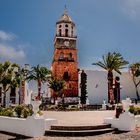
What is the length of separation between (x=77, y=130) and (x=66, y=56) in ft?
138

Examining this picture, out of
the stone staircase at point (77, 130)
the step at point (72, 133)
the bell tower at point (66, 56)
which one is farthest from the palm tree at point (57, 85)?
the step at point (72, 133)

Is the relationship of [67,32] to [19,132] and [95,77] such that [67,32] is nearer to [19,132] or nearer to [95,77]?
[95,77]

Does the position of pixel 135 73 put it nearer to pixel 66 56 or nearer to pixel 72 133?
pixel 66 56

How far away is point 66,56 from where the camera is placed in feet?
179

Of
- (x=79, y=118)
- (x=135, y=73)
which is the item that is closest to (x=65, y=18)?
(x=135, y=73)

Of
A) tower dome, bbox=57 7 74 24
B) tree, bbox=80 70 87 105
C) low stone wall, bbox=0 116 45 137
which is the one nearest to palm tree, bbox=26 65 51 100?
tree, bbox=80 70 87 105

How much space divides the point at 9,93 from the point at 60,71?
51.6 feet

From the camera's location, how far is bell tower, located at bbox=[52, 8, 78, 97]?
173ft

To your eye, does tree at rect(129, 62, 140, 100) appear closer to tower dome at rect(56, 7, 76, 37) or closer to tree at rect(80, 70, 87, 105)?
tree at rect(80, 70, 87, 105)

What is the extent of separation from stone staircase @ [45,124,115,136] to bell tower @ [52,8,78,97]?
38101 mm

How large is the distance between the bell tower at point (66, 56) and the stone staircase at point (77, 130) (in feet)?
125

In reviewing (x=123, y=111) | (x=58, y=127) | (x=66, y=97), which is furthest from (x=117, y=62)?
(x=58, y=127)

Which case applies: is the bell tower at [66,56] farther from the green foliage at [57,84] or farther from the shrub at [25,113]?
the shrub at [25,113]

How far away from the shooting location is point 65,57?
5441 centimetres
